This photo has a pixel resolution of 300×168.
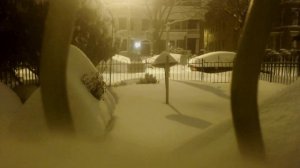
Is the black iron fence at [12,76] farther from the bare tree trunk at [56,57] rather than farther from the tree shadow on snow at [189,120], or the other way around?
the bare tree trunk at [56,57]

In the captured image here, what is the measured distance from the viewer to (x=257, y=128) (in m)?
4.42


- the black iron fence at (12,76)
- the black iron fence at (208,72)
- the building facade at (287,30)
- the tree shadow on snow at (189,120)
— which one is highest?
the building facade at (287,30)

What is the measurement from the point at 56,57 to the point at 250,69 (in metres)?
2.09

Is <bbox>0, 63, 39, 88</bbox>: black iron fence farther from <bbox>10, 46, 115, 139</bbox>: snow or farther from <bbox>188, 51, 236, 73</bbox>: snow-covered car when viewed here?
<bbox>188, 51, 236, 73</bbox>: snow-covered car

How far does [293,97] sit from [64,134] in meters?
3.12

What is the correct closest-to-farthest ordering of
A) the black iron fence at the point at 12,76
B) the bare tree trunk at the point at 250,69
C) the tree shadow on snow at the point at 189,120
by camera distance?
the bare tree trunk at the point at 250,69 → the tree shadow on snow at the point at 189,120 → the black iron fence at the point at 12,76

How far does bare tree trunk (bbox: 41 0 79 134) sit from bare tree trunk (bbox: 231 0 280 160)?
1.85 metres

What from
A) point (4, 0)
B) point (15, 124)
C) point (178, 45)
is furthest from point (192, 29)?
point (15, 124)

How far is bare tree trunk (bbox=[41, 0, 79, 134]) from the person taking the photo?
4.41 m

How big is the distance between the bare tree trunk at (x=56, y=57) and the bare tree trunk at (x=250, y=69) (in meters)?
1.85

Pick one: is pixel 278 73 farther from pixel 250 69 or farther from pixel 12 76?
pixel 250 69

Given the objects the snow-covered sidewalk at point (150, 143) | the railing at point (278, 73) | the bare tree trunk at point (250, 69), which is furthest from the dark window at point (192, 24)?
the bare tree trunk at point (250, 69)

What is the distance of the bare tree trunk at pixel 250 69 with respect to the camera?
4168 mm

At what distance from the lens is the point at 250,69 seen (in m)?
4.23
